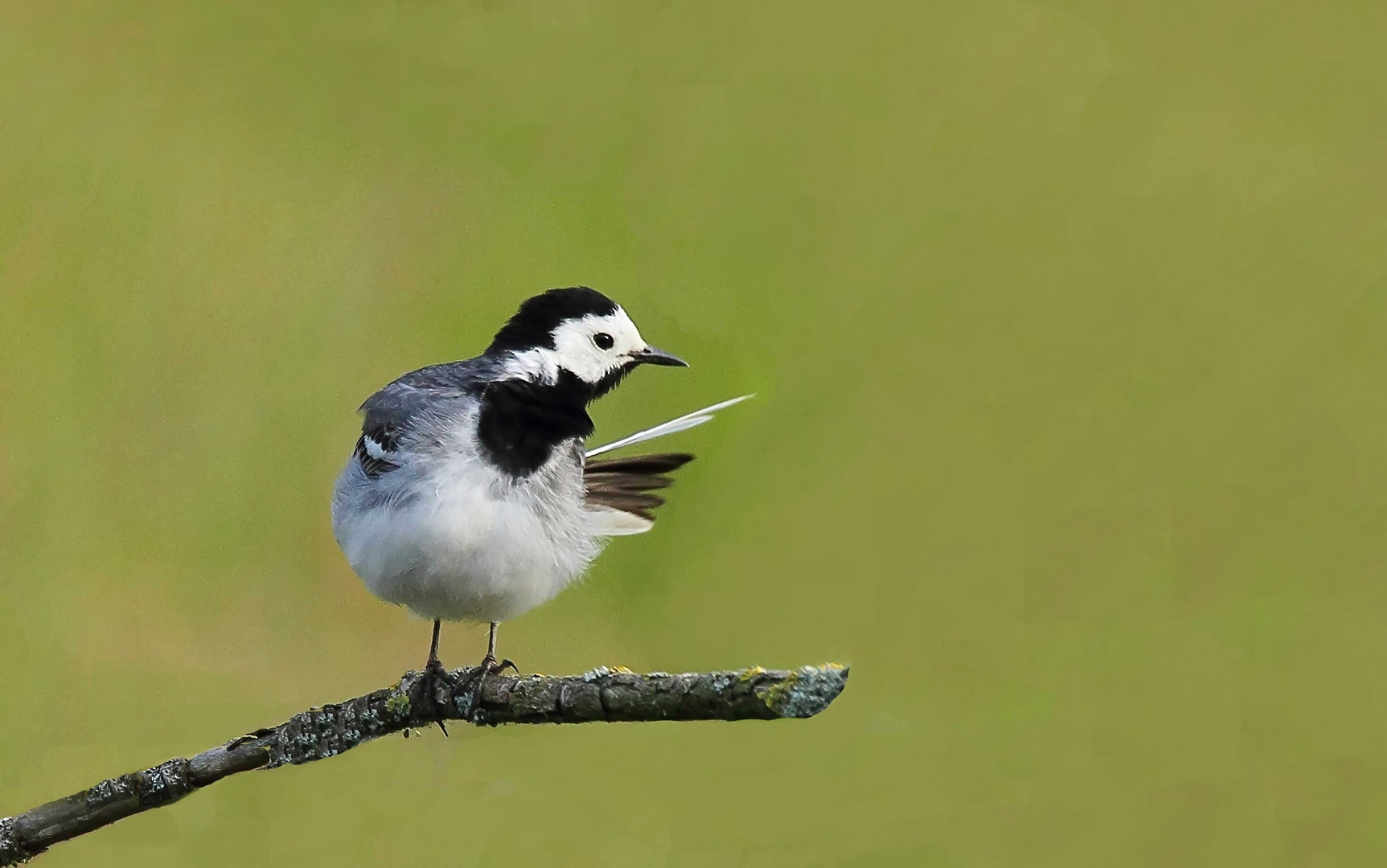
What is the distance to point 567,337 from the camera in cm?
262

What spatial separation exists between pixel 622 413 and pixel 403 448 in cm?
160

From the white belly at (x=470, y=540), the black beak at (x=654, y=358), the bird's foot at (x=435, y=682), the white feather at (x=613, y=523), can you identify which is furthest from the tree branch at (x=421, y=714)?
the black beak at (x=654, y=358)

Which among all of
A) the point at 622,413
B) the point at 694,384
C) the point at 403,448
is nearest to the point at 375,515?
the point at 403,448

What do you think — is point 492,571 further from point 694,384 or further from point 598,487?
point 694,384

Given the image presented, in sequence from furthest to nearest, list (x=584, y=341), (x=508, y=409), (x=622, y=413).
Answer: (x=622, y=413), (x=584, y=341), (x=508, y=409)

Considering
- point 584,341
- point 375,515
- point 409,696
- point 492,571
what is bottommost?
point 409,696

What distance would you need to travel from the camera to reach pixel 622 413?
3.98 m

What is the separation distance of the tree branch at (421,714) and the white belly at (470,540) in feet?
0.51

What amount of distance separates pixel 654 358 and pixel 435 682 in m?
0.83

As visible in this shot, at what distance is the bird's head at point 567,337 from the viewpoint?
260cm

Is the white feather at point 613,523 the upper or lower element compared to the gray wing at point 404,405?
lower

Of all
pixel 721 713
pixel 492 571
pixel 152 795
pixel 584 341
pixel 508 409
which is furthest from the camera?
pixel 584 341

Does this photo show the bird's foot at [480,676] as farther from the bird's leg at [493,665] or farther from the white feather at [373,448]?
the white feather at [373,448]

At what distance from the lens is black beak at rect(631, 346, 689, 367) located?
2.72m
